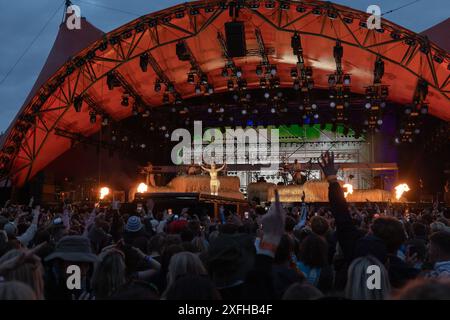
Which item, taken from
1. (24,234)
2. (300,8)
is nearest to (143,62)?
(300,8)

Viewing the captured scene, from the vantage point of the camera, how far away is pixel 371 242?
3.51 meters

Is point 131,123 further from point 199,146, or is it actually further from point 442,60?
point 442,60

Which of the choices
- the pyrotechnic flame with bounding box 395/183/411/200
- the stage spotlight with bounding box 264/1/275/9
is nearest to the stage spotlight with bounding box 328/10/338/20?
the stage spotlight with bounding box 264/1/275/9

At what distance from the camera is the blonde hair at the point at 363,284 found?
2689mm

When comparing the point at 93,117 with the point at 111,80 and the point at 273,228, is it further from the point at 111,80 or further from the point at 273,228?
the point at 273,228

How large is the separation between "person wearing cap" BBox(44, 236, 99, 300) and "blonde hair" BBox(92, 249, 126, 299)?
0.46m

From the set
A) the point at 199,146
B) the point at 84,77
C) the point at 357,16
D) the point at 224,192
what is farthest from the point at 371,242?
the point at 199,146

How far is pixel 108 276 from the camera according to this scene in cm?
322

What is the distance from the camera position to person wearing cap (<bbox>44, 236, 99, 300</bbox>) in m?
3.62

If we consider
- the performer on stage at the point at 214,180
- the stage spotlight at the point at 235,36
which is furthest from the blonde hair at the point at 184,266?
the performer on stage at the point at 214,180

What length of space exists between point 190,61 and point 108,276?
18.1 metres

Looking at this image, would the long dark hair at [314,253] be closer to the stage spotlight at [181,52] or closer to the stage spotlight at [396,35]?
the stage spotlight at [181,52]

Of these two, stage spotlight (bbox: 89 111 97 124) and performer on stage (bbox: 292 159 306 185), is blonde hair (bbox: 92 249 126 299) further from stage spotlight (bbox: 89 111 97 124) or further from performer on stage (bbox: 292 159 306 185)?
performer on stage (bbox: 292 159 306 185)

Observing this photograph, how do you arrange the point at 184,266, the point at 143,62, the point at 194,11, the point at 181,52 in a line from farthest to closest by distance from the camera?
the point at 143,62 → the point at 181,52 → the point at 194,11 → the point at 184,266
